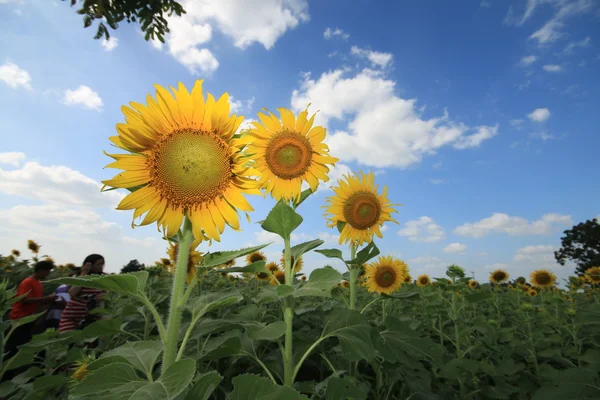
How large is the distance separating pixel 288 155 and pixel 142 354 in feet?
6.85

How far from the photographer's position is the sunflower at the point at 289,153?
10.8 ft

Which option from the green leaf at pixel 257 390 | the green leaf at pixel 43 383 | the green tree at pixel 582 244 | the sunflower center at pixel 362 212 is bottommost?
the green leaf at pixel 43 383

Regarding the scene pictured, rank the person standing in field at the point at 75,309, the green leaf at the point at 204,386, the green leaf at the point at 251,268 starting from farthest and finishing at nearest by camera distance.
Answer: the person standing in field at the point at 75,309
the green leaf at the point at 251,268
the green leaf at the point at 204,386

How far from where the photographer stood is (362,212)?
409 cm

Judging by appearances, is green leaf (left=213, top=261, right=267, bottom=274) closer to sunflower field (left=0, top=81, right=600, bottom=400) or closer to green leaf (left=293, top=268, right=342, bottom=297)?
sunflower field (left=0, top=81, right=600, bottom=400)

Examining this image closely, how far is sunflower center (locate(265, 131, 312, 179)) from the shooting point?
3293mm

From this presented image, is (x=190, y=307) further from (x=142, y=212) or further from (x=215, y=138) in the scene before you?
(x=215, y=138)

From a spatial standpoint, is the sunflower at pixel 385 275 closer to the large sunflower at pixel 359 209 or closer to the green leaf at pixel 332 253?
the large sunflower at pixel 359 209

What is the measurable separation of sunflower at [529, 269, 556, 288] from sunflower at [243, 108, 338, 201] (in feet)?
29.6

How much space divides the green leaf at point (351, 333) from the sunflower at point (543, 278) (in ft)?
30.5

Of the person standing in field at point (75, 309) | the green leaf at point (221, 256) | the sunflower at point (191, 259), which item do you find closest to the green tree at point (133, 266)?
the person standing in field at point (75, 309)

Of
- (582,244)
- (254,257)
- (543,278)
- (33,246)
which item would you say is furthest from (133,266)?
(582,244)

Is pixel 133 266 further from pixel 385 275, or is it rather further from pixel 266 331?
pixel 266 331

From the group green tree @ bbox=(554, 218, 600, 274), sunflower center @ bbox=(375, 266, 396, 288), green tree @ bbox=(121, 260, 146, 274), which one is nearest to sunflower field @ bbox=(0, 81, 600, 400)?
sunflower center @ bbox=(375, 266, 396, 288)
